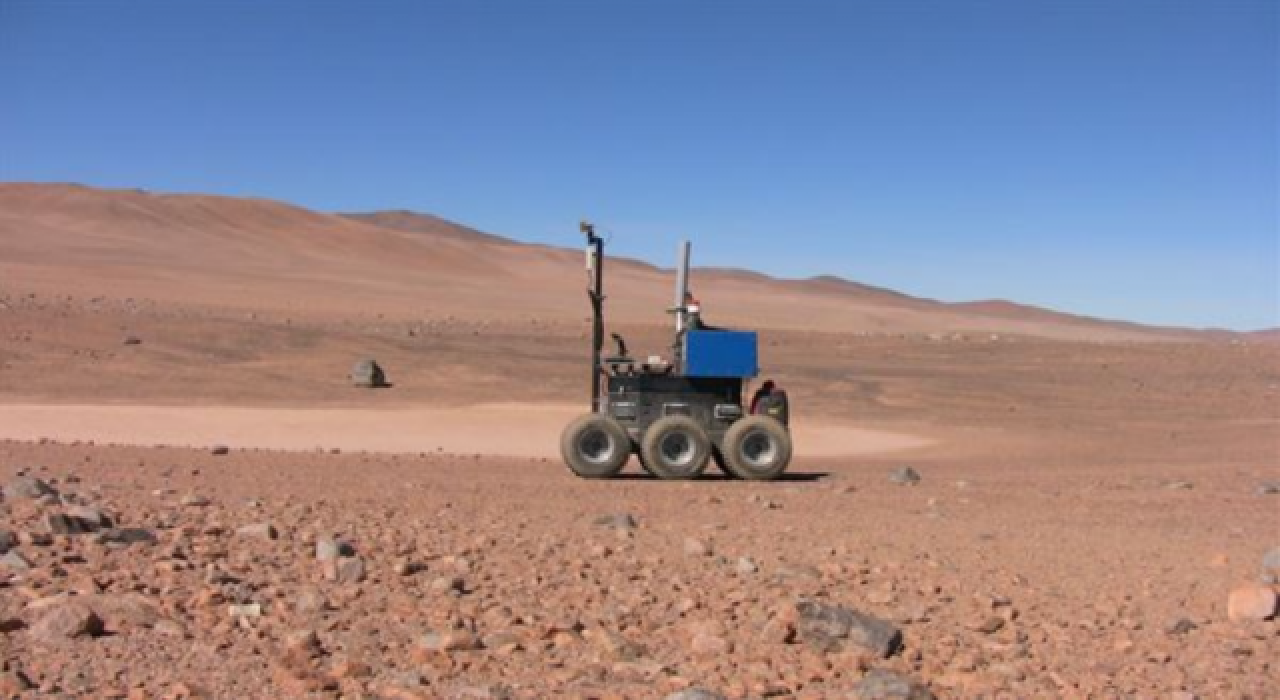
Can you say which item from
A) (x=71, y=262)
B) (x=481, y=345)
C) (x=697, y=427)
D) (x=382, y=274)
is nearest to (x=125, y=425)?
(x=697, y=427)

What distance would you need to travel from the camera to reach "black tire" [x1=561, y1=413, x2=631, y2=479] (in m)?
16.0

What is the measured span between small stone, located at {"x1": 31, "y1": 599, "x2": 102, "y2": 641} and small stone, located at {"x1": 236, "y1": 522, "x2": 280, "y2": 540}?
2427 mm

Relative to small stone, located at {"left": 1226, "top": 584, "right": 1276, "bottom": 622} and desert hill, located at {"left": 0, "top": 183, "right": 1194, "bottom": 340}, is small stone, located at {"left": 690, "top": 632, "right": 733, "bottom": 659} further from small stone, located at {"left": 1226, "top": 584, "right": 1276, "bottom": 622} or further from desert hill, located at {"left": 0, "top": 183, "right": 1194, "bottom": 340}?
desert hill, located at {"left": 0, "top": 183, "right": 1194, "bottom": 340}

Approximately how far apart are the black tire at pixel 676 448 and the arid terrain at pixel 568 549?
39 cm

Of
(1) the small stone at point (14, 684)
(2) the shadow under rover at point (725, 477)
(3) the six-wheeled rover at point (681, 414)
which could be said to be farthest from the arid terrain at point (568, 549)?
(3) the six-wheeled rover at point (681, 414)

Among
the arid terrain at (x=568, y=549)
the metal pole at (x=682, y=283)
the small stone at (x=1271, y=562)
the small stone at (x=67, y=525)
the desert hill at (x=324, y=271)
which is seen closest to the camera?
the arid terrain at (x=568, y=549)

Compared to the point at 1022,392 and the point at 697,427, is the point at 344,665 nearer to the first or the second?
the point at 697,427

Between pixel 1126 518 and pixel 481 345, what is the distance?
109ft

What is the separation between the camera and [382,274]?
3814 inches

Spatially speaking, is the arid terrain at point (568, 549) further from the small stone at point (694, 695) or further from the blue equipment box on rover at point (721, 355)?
the blue equipment box on rover at point (721, 355)

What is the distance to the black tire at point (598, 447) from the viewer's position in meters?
16.0

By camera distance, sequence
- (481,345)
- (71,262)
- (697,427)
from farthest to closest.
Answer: (71,262) < (481,345) < (697,427)

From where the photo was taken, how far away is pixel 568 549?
347 inches

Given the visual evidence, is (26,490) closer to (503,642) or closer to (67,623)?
(67,623)
